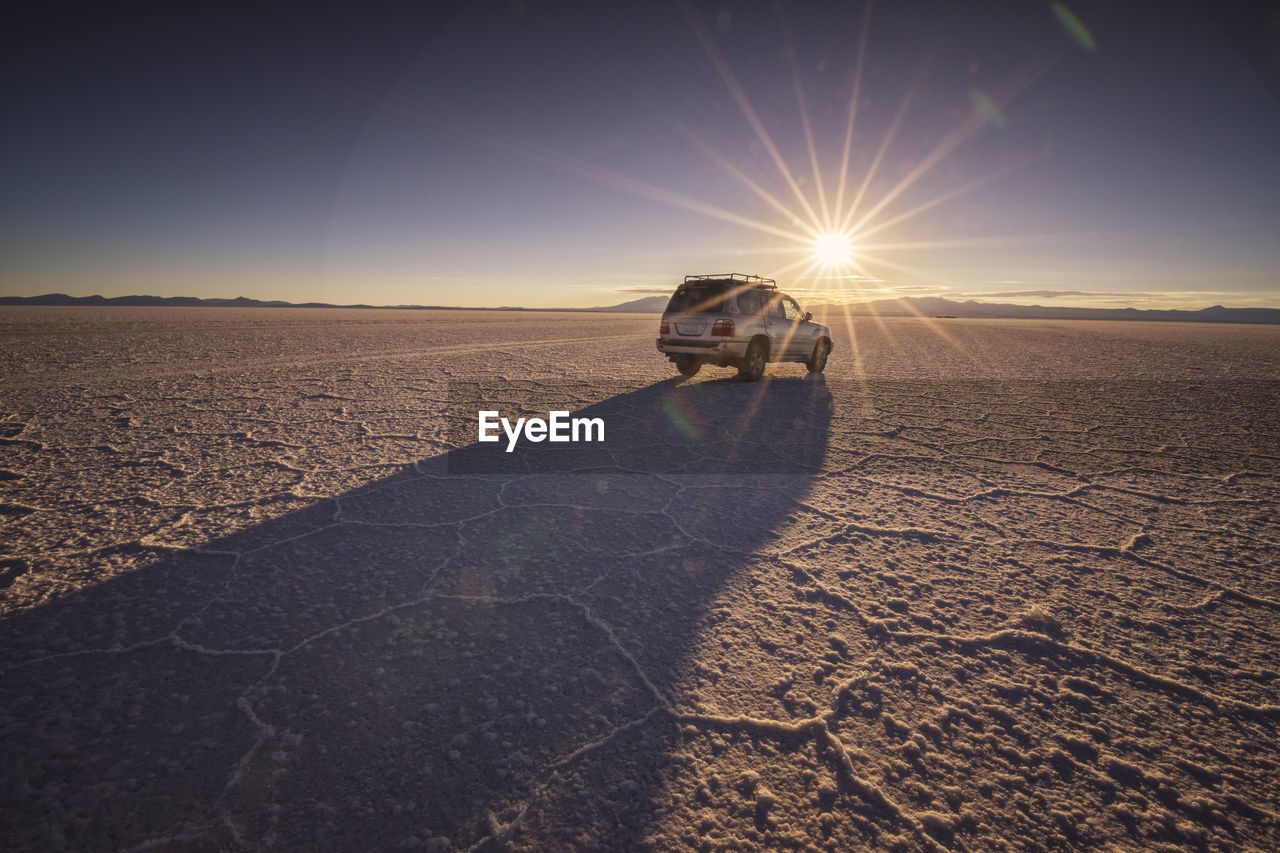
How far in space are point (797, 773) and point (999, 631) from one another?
1.39m

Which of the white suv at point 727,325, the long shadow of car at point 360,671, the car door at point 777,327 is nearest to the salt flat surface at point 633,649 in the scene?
the long shadow of car at point 360,671

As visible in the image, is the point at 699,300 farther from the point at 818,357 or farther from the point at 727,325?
the point at 818,357

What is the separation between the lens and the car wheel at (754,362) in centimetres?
948

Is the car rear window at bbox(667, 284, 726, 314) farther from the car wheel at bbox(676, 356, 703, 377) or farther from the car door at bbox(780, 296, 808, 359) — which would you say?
the car door at bbox(780, 296, 808, 359)

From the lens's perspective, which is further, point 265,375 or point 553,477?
point 265,375

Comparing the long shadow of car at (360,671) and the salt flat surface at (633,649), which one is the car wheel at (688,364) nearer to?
the salt flat surface at (633,649)

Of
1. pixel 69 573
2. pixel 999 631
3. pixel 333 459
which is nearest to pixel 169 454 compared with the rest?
pixel 333 459

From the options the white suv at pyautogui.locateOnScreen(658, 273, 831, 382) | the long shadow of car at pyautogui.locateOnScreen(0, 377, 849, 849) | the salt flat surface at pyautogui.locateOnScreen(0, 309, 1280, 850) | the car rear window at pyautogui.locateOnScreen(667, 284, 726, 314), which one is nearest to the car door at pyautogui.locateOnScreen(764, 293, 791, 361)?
the white suv at pyautogui.locateOnScreen(658, 273, 831, 382)

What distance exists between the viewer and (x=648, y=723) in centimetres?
185

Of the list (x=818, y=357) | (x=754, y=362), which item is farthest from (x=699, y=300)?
(x=818, y=357)

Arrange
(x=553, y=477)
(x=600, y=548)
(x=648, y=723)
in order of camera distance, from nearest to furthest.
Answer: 1. (x=648, y=723)
2. (x=600, y=548)
3. (x=553, y=477)

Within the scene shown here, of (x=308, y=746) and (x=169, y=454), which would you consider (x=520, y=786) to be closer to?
(x=308, y=746)

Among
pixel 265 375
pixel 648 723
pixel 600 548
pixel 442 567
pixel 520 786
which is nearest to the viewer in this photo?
pixel 520 786

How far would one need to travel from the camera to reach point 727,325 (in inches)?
353
